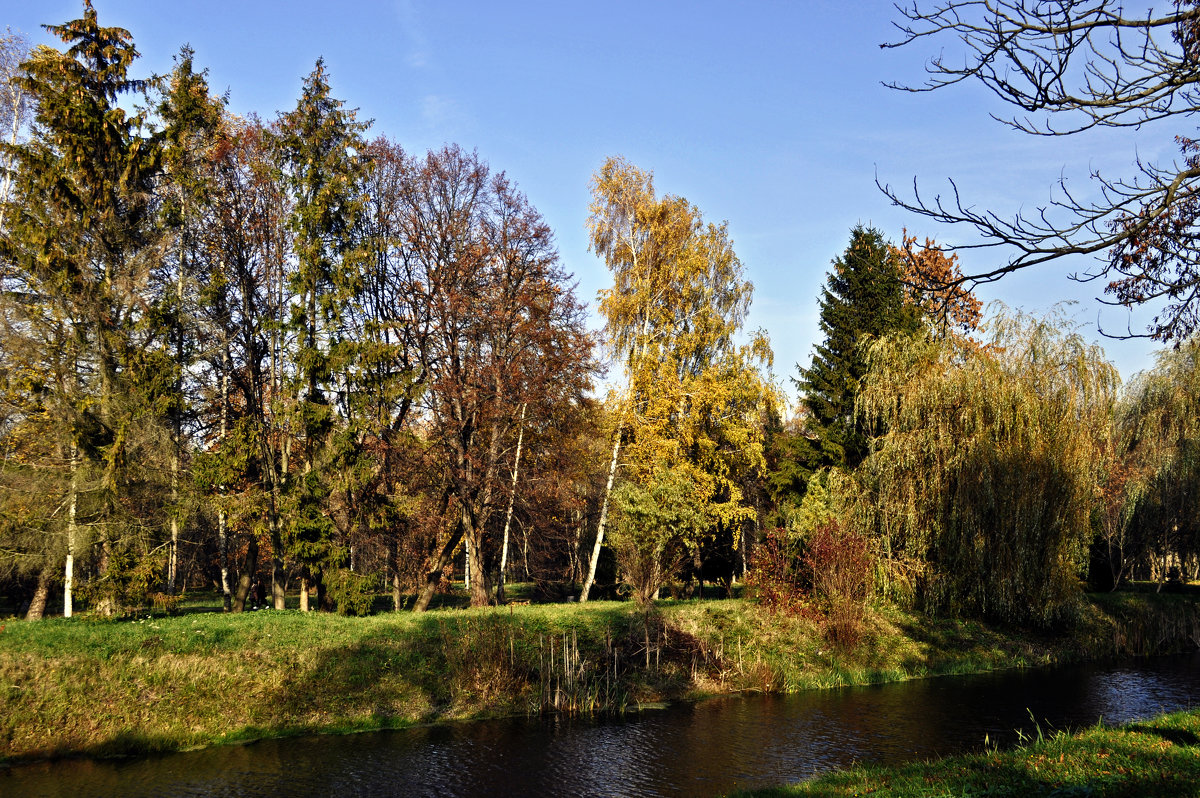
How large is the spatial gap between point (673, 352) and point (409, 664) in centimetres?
1800

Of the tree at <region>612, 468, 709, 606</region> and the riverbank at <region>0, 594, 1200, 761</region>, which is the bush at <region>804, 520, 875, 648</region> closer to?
the riverbank at <region>0, 594, 1200, 761</region>

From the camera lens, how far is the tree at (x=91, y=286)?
20.9 meters

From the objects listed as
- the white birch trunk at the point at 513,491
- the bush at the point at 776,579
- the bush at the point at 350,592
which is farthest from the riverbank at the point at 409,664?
the white birch trunk at the point at 513,491

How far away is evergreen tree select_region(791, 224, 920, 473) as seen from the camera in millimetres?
33625

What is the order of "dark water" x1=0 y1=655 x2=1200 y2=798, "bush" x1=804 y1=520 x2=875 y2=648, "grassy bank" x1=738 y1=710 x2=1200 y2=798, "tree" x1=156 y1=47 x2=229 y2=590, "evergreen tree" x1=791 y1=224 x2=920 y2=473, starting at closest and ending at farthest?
"grassy bank" x1=738 y1=710 x2=1200 y2=798
"dark water" x1=0 y1=655 x2=1200 y2=798
"tree" x1=156 y1=47 x2=229 y2=590
"bush" x1=804 y1=520 x2=875 y2=648
"evergreen tree" x1=791 y1=224 x2=920 y2=473

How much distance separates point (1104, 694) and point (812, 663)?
25.8 feet

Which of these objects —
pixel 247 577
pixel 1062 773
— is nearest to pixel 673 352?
pixel 247 577

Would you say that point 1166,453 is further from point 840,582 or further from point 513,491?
point 513,491

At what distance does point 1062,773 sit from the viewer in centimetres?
955

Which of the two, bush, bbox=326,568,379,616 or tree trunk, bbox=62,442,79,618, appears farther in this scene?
bush, bbox=326,568,379,616

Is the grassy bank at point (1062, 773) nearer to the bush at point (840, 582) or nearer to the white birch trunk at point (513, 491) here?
the bush at point (840, 582)

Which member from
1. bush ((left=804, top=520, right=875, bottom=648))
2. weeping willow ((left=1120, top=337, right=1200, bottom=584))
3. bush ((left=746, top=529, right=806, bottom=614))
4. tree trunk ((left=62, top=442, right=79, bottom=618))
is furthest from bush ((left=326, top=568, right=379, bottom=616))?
weeping willow ((left=1120, top=337, right=1200, bottom=584))

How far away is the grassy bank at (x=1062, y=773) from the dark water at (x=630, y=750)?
11.3ft

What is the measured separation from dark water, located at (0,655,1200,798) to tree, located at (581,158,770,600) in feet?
39.0
